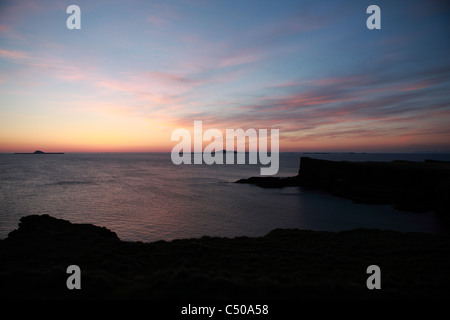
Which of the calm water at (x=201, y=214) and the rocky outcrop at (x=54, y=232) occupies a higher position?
the rocky outcrop at (x=54, y=232)

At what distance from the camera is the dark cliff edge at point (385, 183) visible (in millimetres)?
32344

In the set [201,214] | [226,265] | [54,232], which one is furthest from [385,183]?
[54,232]

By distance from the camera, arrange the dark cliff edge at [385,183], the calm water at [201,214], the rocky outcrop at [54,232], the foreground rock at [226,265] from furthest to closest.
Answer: the dark cliff edge at [385,183] < the calm water at [201,214] < the rocky outcrop at [54,232] < the foreground rock at [226,265]

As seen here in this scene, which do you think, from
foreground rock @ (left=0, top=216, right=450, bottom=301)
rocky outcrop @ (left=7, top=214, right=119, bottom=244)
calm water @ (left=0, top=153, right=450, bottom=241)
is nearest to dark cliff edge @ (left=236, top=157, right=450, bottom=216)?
calm water @ (left=0, top=153, right=450, bottom=241)

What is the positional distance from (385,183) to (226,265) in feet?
152

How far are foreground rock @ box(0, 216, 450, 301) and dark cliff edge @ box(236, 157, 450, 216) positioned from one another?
21.2 m

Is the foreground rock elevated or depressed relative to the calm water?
elevated

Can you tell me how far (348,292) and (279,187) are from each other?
1996 inches

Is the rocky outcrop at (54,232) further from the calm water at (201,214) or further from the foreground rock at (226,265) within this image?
the calm water at (201,214)

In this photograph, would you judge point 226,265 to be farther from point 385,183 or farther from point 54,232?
point 385,183

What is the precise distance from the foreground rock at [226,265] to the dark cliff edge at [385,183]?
69.5 ft

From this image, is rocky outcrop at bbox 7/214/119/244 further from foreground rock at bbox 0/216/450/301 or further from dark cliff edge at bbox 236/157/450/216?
dark cliff edge at bbox 236/157/450/216

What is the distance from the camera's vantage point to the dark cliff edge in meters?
32.3

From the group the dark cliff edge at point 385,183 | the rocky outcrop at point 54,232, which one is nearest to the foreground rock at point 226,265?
the rocky outcrop at point 54,232
